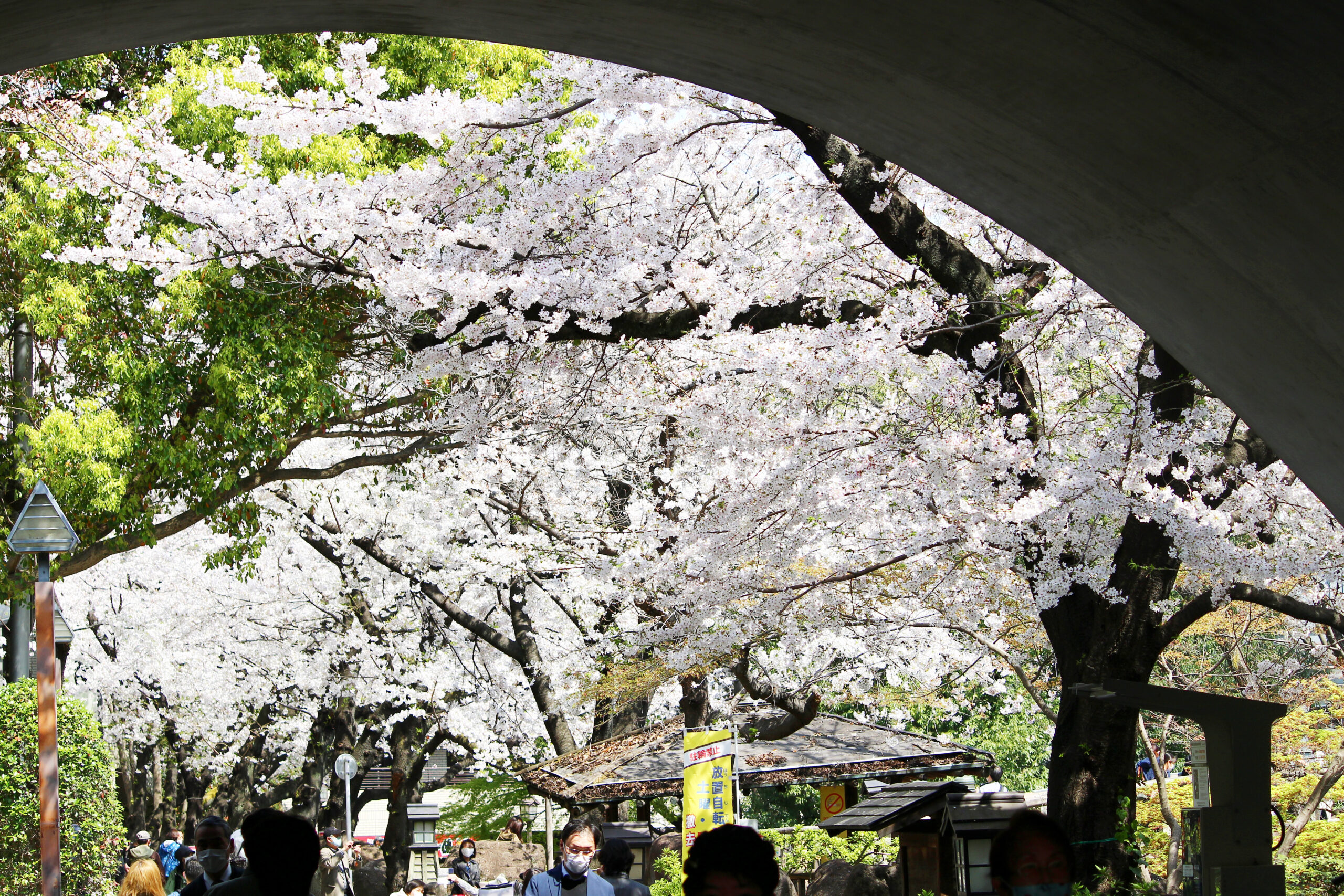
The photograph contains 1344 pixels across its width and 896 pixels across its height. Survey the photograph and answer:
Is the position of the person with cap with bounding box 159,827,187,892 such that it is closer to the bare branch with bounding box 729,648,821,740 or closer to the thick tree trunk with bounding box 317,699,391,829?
the bare branch with bounding box 729,648,821,740

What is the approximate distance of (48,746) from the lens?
650cm

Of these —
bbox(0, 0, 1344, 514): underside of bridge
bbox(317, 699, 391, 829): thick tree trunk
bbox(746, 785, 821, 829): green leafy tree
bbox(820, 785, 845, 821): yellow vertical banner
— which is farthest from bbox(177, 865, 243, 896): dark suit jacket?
bbox(746, 785, 821, 829): green leafy tree

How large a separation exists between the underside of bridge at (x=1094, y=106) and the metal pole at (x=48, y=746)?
459cm

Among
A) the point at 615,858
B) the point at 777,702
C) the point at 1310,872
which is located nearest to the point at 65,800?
the point at 615,858

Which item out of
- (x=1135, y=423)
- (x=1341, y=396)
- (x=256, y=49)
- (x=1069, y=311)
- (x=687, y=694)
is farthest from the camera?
(x=687, y=694)

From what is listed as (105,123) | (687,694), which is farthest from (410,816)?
(105,123)

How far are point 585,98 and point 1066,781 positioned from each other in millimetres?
5654

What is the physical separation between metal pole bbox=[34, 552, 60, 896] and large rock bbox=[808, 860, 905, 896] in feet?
26.6

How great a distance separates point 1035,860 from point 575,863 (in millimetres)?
3125

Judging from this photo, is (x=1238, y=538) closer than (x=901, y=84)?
No

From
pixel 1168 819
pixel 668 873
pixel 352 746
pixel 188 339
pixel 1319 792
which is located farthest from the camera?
pixel 352 746

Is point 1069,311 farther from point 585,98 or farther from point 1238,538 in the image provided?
point 585,98

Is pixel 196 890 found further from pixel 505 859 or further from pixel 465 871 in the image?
pixel 505 859

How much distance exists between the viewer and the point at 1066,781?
7637 mm
